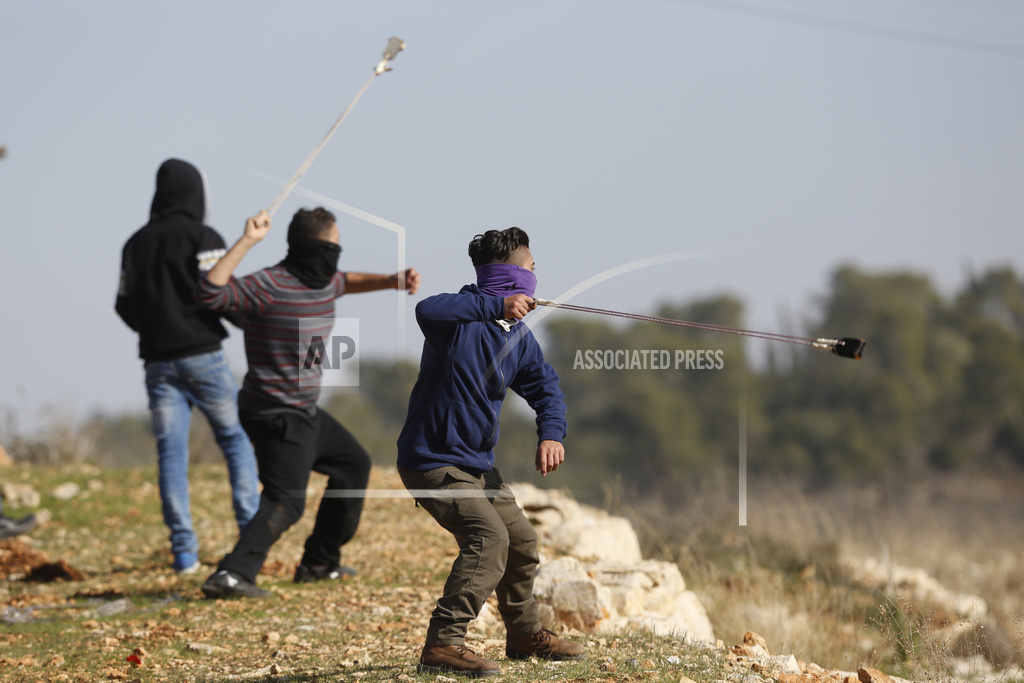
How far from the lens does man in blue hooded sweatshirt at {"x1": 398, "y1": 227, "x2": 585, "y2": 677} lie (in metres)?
3.61

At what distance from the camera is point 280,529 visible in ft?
18.3

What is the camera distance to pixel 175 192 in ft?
20.2

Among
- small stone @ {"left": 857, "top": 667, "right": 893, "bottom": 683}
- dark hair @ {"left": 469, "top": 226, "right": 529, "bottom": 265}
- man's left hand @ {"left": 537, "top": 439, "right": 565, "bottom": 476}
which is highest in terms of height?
dark hair @ {"left": 469, "top": 226, "right": 529, "bottom": 265}

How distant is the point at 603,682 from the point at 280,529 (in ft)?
8.32

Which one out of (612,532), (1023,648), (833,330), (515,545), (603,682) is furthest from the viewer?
(833,330)

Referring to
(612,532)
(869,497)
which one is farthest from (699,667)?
(869,497)

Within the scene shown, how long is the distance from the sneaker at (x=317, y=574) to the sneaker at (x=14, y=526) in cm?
282

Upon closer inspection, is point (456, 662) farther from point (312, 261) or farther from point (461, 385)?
point (312, 261)

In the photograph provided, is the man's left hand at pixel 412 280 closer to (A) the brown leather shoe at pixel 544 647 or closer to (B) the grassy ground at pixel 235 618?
(B) the grassy ground at pixel 235 618

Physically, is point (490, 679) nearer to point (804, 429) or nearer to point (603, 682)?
point (603, 682)

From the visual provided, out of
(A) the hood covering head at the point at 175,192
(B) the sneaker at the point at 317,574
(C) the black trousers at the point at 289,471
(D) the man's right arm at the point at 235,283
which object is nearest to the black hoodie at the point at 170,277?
(A) the hood covering head at the point at 175,192

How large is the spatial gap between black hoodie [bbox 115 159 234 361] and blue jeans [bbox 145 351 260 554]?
0.10 m

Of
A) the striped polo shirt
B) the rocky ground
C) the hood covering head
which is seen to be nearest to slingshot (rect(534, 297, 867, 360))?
the rocky ground

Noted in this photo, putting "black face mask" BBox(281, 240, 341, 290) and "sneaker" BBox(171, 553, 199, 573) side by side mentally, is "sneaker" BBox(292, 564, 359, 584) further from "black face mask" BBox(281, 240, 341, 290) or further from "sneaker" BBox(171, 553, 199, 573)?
"black face mask" BBox(281, 240, 341, 290)
